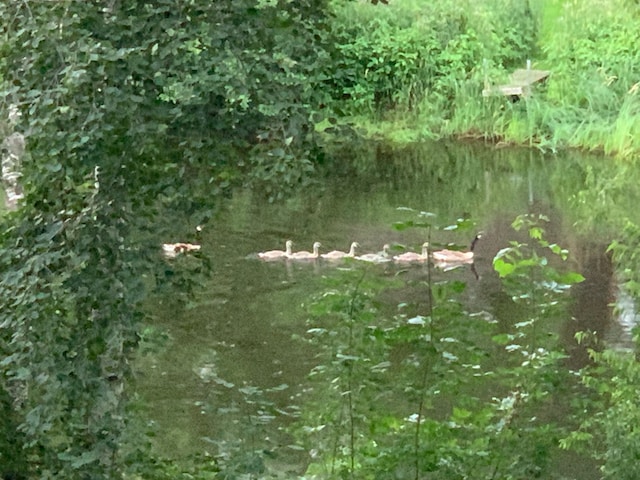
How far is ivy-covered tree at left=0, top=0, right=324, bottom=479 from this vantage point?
6.54ft

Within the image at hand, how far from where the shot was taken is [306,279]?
747 cm

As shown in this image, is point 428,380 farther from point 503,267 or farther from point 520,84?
point 520,84

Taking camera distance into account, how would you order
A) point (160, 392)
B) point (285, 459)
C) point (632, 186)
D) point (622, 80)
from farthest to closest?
point (622, 80)
point (632, 186)
point (160, 392)
point (285, 459)

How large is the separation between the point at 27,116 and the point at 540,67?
15.0 meters

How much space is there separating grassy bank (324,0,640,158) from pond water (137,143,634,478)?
2.84 feet

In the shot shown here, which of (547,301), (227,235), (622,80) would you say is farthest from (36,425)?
(622,80)

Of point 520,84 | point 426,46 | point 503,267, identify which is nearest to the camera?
point 503,267

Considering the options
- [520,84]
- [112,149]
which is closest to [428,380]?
[112,149]

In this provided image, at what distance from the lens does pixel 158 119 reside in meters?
2.12

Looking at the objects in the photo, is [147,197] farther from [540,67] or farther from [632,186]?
[540,67]

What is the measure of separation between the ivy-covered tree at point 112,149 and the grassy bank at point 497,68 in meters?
11.0

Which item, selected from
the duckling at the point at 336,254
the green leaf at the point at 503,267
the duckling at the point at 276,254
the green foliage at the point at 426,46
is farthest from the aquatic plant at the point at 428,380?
the green foliage at the point at 426,46

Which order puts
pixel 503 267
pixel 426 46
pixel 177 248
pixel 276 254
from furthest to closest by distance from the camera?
pixel 426 46
pixel 276 254
pixel 503 267
pixel 177 248

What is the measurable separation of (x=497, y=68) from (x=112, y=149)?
1437 centimetres
